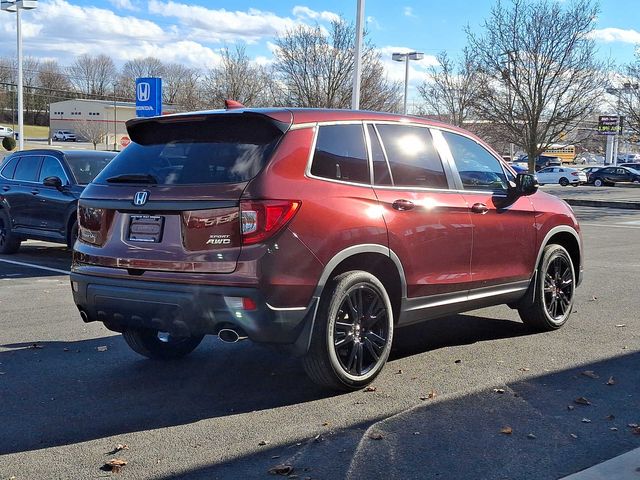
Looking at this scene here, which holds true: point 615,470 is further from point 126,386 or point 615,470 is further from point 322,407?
point 126,386

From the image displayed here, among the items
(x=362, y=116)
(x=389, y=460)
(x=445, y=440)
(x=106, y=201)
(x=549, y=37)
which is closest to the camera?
(x=389, y=460)

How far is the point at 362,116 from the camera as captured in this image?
17.9 feet

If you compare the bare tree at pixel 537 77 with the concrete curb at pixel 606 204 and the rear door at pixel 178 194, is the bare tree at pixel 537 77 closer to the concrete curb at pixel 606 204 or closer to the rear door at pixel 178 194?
the concrete curb at pixel 606 204

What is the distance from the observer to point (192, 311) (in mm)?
4562

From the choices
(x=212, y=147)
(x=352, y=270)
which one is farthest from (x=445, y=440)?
(x=212, y=147)

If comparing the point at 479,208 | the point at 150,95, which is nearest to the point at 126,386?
the point at 479,208

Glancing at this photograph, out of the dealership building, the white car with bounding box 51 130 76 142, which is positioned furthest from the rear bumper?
the white car with bounding box 51 130 76 142

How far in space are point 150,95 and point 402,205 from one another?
47.6 feet

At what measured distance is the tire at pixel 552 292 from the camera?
22.4 ft

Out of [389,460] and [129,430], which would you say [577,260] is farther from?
[129,430]

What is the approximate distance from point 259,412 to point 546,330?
133 inches

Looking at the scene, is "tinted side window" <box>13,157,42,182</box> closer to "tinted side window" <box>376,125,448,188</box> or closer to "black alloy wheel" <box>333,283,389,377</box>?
"tinted side window" <box>376,125,448,188</box>

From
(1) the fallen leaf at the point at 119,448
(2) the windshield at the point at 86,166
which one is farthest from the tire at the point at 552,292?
(2) the windshield at the point at 86,166

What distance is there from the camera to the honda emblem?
4.84 meters
